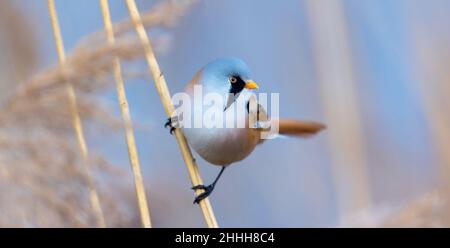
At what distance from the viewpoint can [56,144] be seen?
1.03 m

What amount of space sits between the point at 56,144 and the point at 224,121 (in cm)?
69

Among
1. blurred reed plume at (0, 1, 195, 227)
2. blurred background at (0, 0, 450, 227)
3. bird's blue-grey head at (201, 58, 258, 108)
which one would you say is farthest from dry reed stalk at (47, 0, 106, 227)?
bird's blue-grey head at (201, 58, 258, 108)

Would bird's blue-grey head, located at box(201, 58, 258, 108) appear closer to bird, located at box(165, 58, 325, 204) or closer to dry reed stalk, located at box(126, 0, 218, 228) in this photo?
bird, located at box(165, 58, 325, 204)

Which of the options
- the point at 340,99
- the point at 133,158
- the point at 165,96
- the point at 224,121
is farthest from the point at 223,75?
the point at 340,99

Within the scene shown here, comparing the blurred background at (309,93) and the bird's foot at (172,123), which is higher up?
the blurred background at (309,93)

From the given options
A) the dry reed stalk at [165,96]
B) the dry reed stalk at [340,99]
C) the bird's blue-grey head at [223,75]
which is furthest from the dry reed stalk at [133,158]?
the dry reed stalk at [340,99]

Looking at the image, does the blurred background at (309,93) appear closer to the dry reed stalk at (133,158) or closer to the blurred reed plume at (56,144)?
the dry reed stalk at (133,158)

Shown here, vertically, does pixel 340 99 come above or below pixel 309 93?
below

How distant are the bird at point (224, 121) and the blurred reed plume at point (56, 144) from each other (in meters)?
0.51

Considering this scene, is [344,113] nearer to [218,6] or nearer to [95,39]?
[218,6]

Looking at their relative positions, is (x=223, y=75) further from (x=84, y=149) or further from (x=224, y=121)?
(x=84, y=149)

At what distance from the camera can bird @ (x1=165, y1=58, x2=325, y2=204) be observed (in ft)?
5.28

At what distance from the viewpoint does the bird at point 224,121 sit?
5.28 feet

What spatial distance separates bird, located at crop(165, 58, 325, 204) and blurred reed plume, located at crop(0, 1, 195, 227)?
514 millimetres
